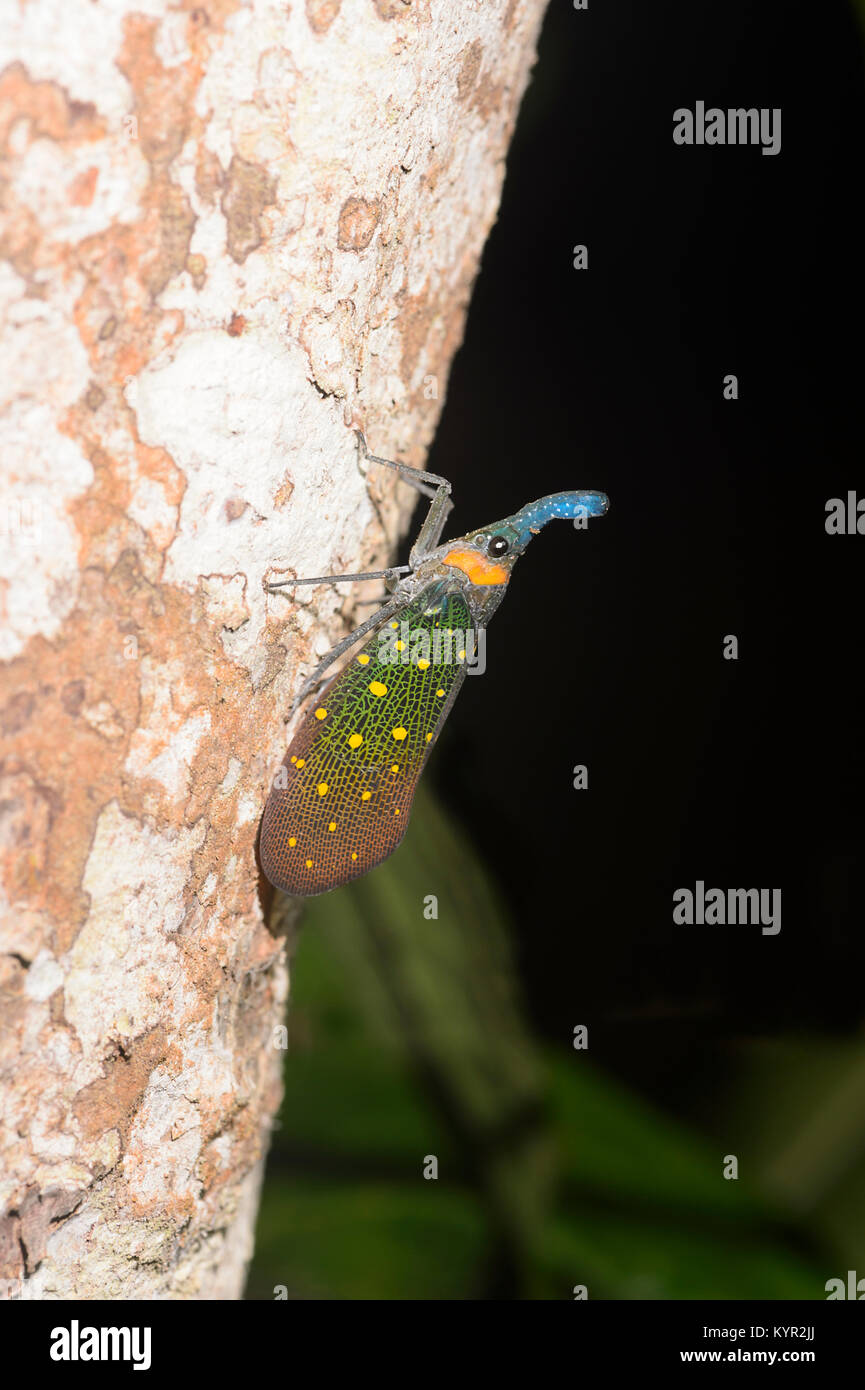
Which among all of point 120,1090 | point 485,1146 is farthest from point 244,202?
point 485,1146

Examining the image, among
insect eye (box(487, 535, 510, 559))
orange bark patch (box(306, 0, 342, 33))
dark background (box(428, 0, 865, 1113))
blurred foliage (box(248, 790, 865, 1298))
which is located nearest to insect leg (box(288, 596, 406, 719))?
insect eye (box(487, 535, 510, 559))

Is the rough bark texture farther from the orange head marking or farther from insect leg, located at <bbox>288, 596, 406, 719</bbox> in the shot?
the orange head marking

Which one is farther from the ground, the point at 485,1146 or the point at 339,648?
the point at 339,648

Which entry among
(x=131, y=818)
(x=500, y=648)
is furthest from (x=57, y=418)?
(x=500, y=648)

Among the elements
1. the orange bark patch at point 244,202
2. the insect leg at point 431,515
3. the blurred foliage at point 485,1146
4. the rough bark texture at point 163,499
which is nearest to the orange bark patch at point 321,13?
the rough bark texture at point 163,499

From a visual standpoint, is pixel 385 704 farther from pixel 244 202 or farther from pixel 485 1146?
pixel 485 1146

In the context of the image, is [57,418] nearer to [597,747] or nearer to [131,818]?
[131,818]

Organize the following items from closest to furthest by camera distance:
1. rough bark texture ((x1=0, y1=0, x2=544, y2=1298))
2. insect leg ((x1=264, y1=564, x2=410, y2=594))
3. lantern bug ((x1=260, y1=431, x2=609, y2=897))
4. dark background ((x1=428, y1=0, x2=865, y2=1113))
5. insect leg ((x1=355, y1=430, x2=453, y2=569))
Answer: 1. rough bark texture ((x1=0, y1=0, x2=544, y2=1298))
2. insect leg ((x1=264, y1=564, x2=410, y2=594))
3. lantern bug ((x1=260, y1=431, x2=609, y2=897))
4. insect leg ((x1=355, y1=430, x2=453, y2=569))
5. dark background ((x1=428, y1=0, x2=865, y2=1113))
